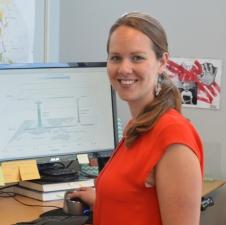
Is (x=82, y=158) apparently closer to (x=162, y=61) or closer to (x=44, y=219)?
(x=44, y=219)

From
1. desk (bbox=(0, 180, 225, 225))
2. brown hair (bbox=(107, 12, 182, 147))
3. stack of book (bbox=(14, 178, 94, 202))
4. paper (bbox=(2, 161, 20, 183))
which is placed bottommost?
desk (bbox=(0, 180, 225, 225))

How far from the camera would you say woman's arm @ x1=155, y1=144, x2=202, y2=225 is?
1025 millimetres

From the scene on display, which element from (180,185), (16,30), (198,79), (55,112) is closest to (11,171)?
(55,112)

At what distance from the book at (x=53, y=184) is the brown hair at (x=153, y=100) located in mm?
646

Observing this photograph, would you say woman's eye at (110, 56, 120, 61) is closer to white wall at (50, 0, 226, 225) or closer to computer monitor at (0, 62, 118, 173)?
computer monitor at (0, 62, 118, 173)

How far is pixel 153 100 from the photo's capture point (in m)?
1.25

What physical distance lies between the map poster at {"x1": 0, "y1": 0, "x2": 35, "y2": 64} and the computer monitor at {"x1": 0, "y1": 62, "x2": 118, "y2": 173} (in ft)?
1.10

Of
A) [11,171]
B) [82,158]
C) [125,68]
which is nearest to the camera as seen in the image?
[125,68]

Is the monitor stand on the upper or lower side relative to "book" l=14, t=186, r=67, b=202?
upper

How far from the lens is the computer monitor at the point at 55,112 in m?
1.74

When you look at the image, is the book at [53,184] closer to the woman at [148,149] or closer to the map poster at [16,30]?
the woman at [148,149]

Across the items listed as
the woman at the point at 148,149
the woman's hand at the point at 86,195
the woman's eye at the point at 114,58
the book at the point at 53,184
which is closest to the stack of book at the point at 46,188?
the book at the point at 53,184

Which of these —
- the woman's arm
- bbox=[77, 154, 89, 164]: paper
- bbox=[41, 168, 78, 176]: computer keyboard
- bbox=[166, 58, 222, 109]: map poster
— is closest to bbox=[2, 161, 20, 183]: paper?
bbox=[41, 168, 78, 176]: computer keyboard

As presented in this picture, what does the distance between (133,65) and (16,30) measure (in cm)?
105
